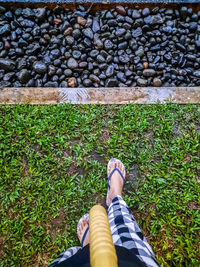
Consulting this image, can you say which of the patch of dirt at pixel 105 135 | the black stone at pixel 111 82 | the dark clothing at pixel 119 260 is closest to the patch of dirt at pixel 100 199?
the patch of dirt at pixel 105 135

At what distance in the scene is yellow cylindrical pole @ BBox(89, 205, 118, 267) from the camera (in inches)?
A: 23.3

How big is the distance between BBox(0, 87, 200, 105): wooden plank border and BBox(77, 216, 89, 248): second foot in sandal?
57.1 inches

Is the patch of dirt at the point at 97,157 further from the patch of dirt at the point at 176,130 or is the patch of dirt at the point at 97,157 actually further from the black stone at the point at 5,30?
the black stone at the point at 5,30

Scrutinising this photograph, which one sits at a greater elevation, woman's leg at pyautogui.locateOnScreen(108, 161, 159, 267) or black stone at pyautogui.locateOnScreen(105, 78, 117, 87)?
black stone at pyautogui.locateOnScreen(105, 78, 117, 87)

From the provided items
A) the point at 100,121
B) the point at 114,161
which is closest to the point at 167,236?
the point at 114,161

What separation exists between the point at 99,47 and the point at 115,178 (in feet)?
6.94

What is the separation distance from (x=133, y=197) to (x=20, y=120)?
1.68 m

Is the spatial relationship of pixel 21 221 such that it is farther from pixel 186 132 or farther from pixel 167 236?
pixel 186 132

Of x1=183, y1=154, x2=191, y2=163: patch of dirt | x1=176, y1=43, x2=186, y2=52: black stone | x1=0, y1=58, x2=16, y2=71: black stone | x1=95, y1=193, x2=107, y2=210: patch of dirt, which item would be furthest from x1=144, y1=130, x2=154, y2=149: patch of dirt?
x1=0, y1=58, x2=16, y2=71: black stone

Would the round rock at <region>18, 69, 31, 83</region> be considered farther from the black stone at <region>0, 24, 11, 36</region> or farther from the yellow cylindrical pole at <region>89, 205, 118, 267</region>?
the yellow cylindrical pole at <region>89, 205, 118, 267</region>

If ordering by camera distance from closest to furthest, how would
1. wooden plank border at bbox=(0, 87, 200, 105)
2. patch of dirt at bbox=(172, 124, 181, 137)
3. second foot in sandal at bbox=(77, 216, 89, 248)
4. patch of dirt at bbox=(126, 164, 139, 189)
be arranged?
1. second foot in sandal at bbox=(77, 216, 89, 248)
2. patch of dirt at bbox=(126, 164, 139, 189)
3. patch of dirt at bbox=(172, 124, 181, 137)
4. wooden plank border at bbox=(0, 87, 200, 105)

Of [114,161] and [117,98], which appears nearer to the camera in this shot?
[114,161]

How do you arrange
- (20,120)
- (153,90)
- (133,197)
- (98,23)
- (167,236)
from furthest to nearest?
(98,23)
(153,90)
(20,120)
(133,197)
(167,236)

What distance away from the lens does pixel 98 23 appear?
11.0ft
